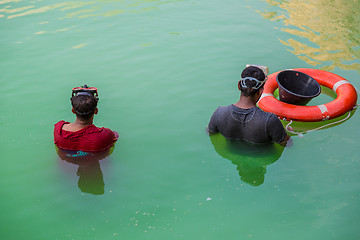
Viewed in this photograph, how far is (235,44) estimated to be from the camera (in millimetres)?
7539

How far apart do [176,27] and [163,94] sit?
281 centimetres

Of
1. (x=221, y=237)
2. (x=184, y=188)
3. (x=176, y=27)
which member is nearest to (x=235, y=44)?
(x=176, y=27)

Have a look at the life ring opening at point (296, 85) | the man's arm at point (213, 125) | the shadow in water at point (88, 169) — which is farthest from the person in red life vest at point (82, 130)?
the life ring opening at point (296, 85)

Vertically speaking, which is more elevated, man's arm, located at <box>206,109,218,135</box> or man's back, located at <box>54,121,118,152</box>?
man's back, located at <box>54,121,118,152</box>

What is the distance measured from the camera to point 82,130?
4.02m

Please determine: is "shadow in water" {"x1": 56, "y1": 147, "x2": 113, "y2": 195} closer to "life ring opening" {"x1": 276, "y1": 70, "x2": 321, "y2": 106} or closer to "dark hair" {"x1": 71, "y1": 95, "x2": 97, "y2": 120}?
"dark hair" {"x1": 71, "y1": 95, "x2": 97, "y2": 120}

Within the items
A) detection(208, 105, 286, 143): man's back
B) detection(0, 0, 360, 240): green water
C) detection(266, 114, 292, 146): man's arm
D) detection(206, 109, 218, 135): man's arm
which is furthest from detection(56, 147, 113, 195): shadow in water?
detection(266, 114, 292, 146): man's arm

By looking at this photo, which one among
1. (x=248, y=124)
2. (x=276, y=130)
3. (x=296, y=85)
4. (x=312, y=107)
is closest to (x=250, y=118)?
(x=248, y=124)

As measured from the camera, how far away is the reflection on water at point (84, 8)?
29.3 feet

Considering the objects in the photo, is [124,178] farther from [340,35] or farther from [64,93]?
[340,35]

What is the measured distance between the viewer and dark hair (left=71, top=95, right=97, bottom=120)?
154 inches

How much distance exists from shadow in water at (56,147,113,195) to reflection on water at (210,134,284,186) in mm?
1507

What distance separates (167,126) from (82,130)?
1.54 metres

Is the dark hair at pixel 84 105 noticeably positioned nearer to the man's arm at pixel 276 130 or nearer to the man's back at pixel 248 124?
the man's back at pixel 248 124
